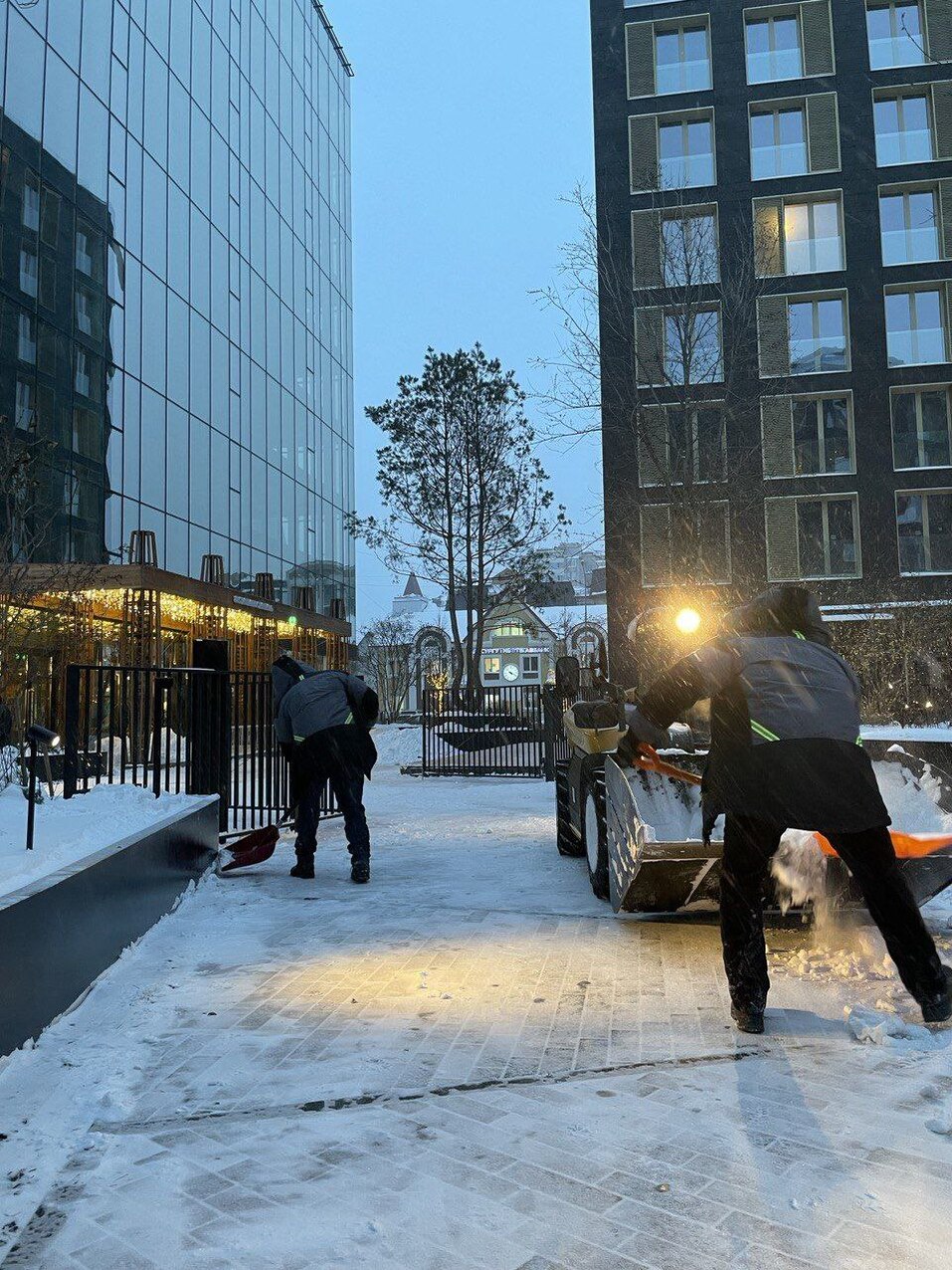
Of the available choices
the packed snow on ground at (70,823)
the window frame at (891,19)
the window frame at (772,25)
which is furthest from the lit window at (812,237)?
the packed snow on ground at (70,823)

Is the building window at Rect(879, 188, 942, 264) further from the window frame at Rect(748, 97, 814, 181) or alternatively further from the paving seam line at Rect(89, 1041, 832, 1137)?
the paving seam line at Rect(89, 1041, 832, 1137)

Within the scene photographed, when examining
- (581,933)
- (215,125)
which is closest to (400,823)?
(581,933)

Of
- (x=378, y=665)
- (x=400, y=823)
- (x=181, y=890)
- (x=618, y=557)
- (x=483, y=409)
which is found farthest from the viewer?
(x=378, y=665)

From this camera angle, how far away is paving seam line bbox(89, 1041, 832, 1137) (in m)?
2.89

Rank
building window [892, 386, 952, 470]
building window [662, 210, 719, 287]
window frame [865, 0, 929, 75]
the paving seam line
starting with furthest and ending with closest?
window frame [865, 0, 929, 75], building window [892, 386, 952, 470], building window [662, 210, 719, 287], the paving seam line

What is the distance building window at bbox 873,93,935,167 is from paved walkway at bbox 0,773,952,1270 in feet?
109

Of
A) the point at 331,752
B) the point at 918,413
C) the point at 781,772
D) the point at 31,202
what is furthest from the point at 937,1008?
the point at 918,413

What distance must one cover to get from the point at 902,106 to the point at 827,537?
1386cm

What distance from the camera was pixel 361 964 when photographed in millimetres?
4754

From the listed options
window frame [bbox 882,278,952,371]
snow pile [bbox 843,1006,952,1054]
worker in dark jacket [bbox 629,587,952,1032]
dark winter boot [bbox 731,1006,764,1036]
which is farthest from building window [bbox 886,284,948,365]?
dark winter boot [bbox 731,1006,764,1036]

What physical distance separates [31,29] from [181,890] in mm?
21195

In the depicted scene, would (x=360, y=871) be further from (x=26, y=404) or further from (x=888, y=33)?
(x=888, y=33)

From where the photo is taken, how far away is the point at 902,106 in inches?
1257

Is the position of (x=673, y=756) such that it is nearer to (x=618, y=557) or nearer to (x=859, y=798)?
(x=859, y=798)
